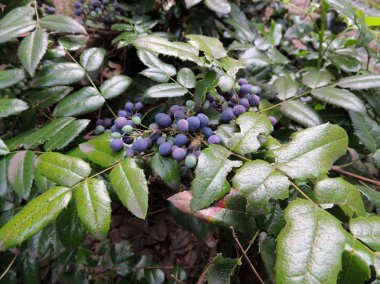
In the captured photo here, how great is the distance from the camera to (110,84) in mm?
1154

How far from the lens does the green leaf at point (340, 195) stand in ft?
2.20

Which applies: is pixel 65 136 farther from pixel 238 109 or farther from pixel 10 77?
pixel 238 109

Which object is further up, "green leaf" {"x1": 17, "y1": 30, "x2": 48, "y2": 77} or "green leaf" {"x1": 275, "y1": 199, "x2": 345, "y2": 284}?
"green leaf" {"x1": 17, "y1": 30, "x2": 48, "y2": 77}

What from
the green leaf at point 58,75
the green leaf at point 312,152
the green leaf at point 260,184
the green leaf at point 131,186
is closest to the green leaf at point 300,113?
the green leaf at point 312,152

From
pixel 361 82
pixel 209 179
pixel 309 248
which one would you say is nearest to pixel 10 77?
pixel 209 179

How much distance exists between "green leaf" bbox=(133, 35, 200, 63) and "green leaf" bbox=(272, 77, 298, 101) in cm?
36

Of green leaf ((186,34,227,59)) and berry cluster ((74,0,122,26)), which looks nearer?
green leaf ((186,34,227,59))

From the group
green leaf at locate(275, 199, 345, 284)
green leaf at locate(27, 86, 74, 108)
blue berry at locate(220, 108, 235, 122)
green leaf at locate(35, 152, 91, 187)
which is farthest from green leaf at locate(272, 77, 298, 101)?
green leaf at locate(27, 86, 74, 108)

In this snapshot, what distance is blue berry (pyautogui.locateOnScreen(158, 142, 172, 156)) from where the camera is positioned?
0.86 m

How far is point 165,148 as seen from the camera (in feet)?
2.82

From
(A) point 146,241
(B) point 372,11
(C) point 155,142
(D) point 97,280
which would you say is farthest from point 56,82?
(B) point 372,11

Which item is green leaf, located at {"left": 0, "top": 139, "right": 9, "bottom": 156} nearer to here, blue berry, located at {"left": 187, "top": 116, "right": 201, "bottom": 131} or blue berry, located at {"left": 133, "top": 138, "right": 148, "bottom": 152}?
blue berry, located at {"left": 133, "top": 138, "right": 148, "bottom": 152}

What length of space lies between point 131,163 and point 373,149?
2.44 ft

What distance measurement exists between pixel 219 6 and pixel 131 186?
84 cm
